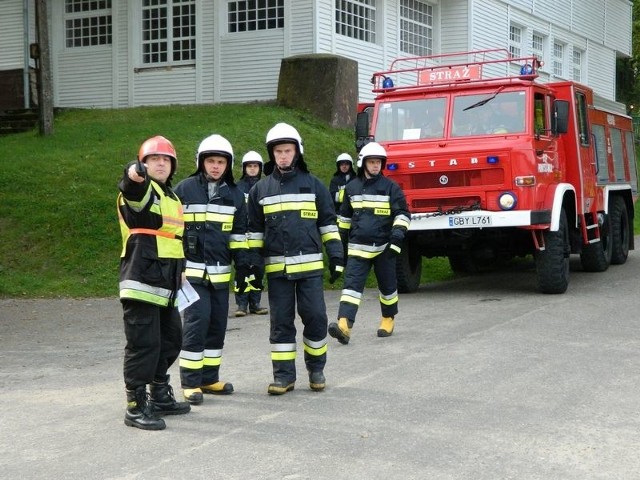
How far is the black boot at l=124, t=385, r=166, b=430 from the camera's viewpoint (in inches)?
251

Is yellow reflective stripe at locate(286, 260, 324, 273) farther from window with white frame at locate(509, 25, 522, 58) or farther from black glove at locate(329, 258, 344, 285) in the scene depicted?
window with white frame at locate(509, 25, 522, 58)

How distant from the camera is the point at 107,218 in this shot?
1614 cm

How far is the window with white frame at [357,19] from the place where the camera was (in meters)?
25.0

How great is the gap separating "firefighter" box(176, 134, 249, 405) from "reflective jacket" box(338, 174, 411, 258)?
9.22 ft

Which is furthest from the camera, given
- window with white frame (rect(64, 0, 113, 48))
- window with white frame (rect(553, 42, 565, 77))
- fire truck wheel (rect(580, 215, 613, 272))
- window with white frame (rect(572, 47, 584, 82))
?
window with white frame (rect(572, 47, 584, 82))

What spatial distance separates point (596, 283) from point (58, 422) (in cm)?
959

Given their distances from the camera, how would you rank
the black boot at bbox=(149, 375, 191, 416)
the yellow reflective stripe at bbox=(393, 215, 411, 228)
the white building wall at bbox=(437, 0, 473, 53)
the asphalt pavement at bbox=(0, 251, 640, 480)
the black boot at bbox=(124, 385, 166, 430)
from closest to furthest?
the asphalt pavement at bbox=(0, 251, 640, 480) → the black boot at bbox=(124, 385, 166, 430) → the black boot at bbox=(149, 375, 191, 416) → the yellow reflective stripe at bbox=(393, 215, 411, 228) → the white building wall at bbox=(437, 0, 473, 53)

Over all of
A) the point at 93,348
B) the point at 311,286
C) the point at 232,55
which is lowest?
the point at 93,348

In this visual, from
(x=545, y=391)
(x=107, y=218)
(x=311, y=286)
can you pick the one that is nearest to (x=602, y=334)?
(x=545, y=391)

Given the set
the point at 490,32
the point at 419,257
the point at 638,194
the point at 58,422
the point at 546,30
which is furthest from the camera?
the point at 546,30

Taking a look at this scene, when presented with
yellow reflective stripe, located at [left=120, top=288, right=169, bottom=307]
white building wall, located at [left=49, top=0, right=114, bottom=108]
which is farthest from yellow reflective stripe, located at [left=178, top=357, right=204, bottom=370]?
white building wall, located at [left=49, top=0, right=114, bottom=108]

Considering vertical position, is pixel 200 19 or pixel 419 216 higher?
pixel 200 19

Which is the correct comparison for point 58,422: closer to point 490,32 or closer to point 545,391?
point 545,391

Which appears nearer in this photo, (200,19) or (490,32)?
(200,19)
